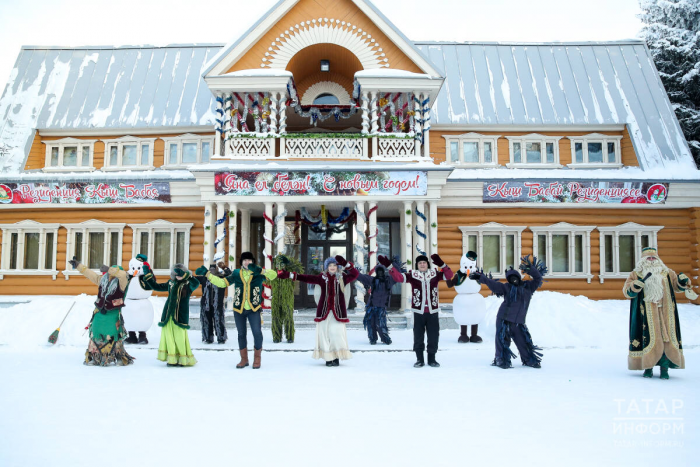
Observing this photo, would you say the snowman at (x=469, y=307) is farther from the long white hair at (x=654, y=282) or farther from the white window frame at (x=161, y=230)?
the white window frame at (x=161, y=230)

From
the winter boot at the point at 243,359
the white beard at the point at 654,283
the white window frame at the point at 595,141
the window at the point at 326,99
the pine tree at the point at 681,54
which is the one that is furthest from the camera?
the pine tree at the point at 681,54

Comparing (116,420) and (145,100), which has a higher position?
(145,100)

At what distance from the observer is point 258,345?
7.71 metres

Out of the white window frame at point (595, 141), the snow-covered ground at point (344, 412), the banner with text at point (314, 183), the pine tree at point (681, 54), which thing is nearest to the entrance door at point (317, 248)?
the banner with text at point (314, 183)

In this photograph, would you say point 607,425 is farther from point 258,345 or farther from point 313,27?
point 313,27

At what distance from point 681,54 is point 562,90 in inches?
387

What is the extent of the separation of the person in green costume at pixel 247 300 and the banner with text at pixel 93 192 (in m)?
8.70

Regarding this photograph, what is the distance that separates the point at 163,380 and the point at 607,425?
532 cm

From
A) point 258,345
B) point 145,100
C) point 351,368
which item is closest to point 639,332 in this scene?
point 351,368

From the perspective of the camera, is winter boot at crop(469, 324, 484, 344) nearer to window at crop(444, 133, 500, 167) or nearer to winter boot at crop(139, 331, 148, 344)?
winter boot at crop(139, 331, 148, 344)

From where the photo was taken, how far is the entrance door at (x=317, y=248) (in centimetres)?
1672

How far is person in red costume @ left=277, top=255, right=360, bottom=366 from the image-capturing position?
318 inches

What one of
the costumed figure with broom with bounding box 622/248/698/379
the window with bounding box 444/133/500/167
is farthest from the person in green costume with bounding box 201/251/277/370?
the window with bounding box 444/133/500/167

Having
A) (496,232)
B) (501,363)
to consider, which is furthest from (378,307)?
(496,232)
